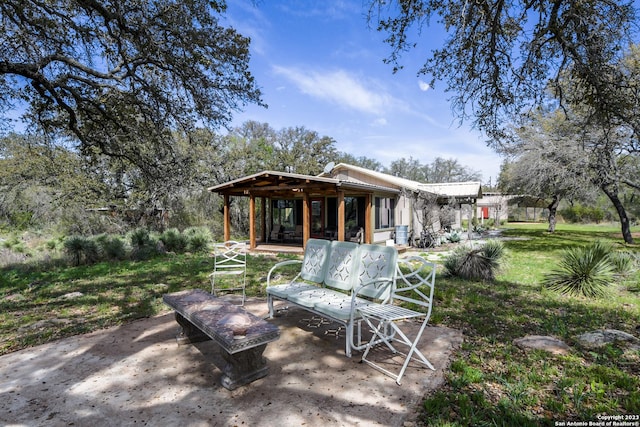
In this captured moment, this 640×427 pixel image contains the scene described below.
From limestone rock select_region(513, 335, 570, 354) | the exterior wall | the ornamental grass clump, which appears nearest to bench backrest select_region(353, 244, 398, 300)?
limestone rock select_region(513, 335, 570, 354)

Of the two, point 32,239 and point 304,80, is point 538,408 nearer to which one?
point 304,80

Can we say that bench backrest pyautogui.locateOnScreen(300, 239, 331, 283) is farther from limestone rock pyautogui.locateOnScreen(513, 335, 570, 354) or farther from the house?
the house

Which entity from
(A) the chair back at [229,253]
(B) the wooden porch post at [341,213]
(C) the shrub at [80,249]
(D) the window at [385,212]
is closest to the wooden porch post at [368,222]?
(D) the window at [385,212]

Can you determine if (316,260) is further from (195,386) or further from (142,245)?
(142,245)

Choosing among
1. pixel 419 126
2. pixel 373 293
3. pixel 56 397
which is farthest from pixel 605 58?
pixel 419 126

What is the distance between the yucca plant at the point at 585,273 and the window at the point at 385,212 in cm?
A: 784

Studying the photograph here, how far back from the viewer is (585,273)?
20.1ft

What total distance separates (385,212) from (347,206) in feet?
5.67

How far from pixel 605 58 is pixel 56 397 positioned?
21.7 feet

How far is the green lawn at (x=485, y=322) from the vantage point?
249cm

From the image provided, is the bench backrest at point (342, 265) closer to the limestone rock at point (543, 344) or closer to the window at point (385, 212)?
the limestone rock at point (543, 344)

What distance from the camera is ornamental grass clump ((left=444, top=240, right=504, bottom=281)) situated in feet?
23.3

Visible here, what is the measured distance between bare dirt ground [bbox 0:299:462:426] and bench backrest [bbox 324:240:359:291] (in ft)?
2.00

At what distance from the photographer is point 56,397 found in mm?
2654
